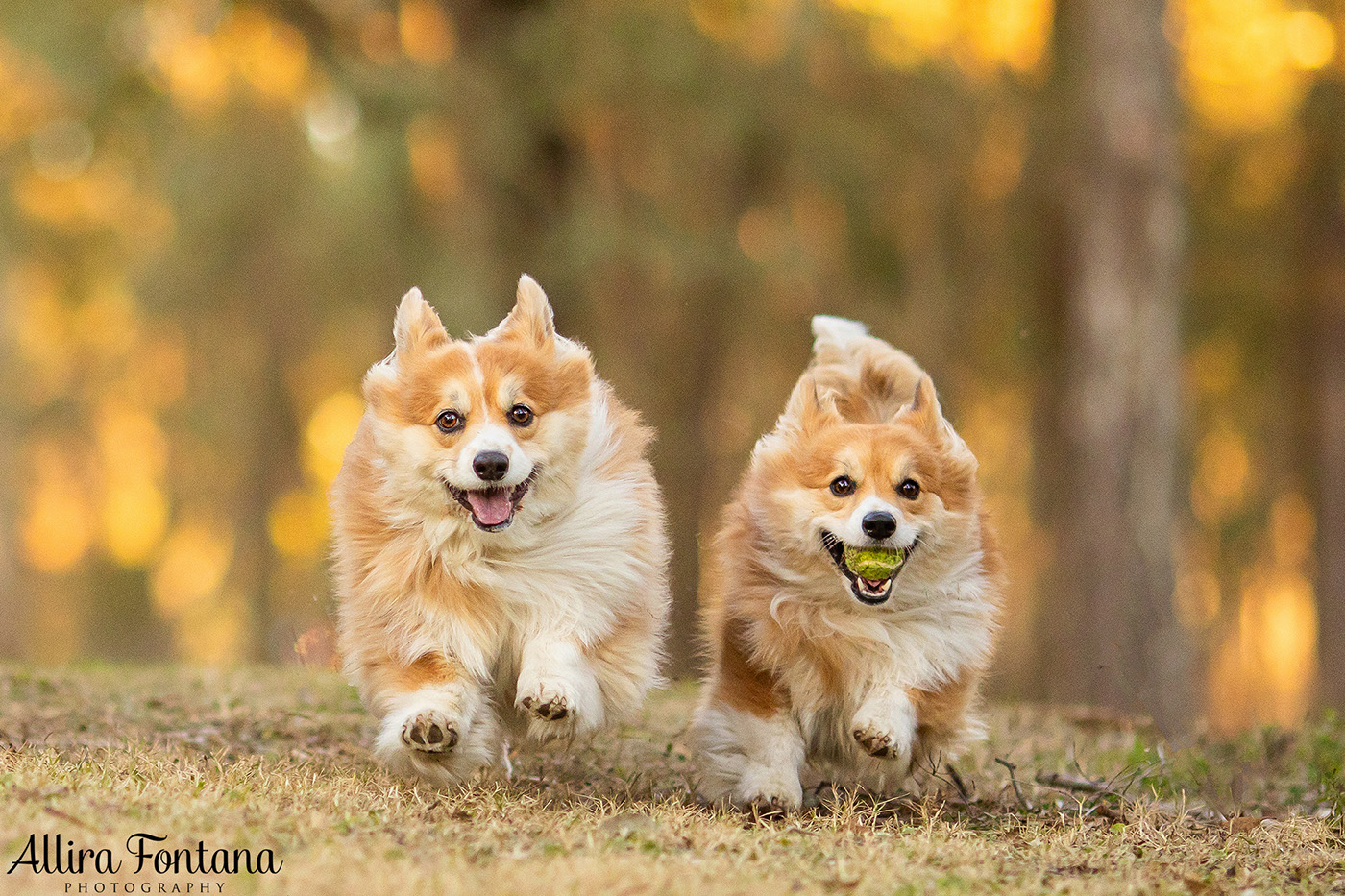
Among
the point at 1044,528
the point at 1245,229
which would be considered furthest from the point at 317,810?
the point at 1245,229

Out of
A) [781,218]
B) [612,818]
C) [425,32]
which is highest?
[425,32]

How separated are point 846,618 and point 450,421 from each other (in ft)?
5.03

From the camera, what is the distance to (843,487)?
507 centimetres

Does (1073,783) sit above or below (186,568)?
below

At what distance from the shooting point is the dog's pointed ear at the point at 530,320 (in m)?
5.04

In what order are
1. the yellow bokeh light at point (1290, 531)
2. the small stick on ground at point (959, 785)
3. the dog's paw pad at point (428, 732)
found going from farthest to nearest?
1. the yellow bokeh light at point (1290, 531)
2. the small stick on ground at point (959, 785)
3. the dog's paw pad at point (428, 732)

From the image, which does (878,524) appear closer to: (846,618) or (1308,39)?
(846,618)

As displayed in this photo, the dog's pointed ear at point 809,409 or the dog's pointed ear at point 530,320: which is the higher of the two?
the dog's pointed ear at point 530,320

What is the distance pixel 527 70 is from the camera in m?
12.1

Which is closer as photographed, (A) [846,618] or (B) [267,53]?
(A) [846,618]

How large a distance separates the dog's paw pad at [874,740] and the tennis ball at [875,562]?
54 centimetres

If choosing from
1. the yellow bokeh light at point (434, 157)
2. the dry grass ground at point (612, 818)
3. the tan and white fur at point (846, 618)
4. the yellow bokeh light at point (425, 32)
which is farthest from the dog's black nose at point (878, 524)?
the yellow bokeh light at point (425, 32)

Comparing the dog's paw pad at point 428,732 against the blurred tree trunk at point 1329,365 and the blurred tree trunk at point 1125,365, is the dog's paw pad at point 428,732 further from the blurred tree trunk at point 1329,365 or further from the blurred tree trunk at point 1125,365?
the blurred tree trunk at point 1329,365

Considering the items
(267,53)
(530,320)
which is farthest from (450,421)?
(267,53)
